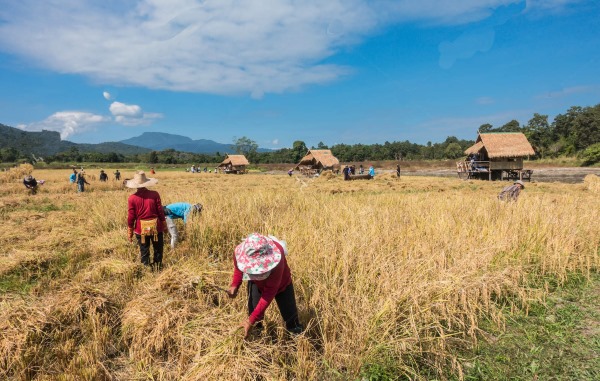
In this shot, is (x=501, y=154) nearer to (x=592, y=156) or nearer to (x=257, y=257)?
(x=592, y=156)

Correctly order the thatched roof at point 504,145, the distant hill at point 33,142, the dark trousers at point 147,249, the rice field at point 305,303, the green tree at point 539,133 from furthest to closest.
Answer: the distant hill at point 33,142, the green tree at point 539,133, the thatched roof at point 504,145, the dark trousers at point 147,249, the rice field at point 305,303

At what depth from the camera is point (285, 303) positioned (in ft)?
8.16

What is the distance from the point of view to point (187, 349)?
7.77 ft

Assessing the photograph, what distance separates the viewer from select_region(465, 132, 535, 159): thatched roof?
22062 millimetres

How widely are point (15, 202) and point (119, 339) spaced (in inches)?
458

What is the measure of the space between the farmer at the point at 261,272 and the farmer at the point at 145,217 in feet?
7.60

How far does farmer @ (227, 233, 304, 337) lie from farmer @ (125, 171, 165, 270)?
232 cm

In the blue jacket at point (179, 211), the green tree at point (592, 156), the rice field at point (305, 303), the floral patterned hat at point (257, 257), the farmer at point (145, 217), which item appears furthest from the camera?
the green tree at point (592, 156)

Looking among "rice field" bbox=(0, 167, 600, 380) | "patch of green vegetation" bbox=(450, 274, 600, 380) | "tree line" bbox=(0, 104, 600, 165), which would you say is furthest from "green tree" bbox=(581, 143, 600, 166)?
"patch of green vegetation" bbox=(450, 274, 600, 380)

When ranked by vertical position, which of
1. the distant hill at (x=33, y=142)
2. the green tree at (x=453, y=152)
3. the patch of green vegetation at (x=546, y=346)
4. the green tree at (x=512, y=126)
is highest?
the distant hill at (x=33, y=142)

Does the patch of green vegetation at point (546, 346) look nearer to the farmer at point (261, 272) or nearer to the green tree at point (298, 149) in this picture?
→ the farmer at point (261, 272)

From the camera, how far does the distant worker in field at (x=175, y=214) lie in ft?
16.4

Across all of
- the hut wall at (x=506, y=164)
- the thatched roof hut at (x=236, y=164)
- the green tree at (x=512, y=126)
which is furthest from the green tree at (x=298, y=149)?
the hut wall at (x=506, y=164)

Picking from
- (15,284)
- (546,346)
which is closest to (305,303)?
(546,346)
